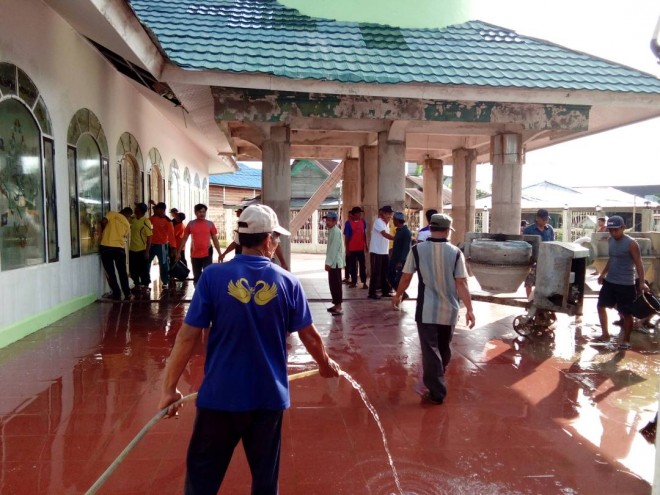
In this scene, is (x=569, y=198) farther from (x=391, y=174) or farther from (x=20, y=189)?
(x=20, y=189)

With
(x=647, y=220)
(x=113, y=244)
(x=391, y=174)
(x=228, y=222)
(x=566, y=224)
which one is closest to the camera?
(x=113, y=244)

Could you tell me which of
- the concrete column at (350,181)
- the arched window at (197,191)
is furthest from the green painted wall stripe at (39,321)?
the arched window at (197,191)

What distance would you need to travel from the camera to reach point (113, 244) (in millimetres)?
8570

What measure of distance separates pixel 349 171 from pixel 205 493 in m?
13.0

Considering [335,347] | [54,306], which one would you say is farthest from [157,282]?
[335,347]

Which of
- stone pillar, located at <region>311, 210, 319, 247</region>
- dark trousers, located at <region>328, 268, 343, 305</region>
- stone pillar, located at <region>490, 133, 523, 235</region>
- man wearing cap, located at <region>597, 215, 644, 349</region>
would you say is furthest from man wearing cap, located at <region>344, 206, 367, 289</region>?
stone pillar, located at <region>311, 210, 319, 247</region>

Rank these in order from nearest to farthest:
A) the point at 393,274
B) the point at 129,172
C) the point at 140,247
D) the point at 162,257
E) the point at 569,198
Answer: the point at 140,247 → the point at 393,274 → the point at 162,257 → the point at 129,172 → the point at 569,198

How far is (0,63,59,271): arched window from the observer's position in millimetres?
5703

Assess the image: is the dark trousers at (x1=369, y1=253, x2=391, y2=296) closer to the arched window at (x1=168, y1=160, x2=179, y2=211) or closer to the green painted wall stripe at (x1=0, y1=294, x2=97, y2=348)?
the green painted wall stripe at (x1=0, y1=294, x2=97, y2=348)

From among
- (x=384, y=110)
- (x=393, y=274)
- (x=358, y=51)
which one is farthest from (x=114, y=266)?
(x=358, y=51)

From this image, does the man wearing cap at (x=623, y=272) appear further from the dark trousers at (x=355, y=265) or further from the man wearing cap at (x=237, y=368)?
the man wearing cap at (x=237, y=368)

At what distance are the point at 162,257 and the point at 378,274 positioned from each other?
168 inches

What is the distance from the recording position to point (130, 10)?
6.05 m

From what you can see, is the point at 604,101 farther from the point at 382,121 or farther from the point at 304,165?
the point at 304,165
